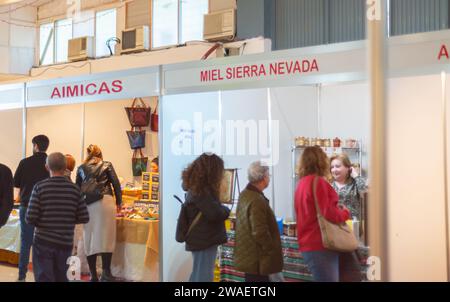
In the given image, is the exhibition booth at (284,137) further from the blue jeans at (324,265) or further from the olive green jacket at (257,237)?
the olive green jacket at (257,237)

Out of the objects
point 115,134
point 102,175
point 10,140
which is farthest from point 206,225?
point 10,140

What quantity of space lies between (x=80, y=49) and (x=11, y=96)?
3028 mm

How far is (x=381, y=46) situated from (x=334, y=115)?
369cm

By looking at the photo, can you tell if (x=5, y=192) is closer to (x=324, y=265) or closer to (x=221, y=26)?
(x=324, y=265)

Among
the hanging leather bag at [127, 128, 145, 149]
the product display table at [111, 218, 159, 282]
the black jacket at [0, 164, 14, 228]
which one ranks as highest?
the hanging leather bag at [127, 128, 145, 149]

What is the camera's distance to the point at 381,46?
2020mm

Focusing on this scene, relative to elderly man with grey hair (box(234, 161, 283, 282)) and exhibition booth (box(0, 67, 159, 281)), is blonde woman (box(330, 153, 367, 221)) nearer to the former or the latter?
elderly man with grey hair (box(234, 161, 283, 282))

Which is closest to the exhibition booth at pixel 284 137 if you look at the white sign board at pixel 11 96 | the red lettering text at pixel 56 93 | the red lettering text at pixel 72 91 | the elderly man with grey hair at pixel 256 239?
the elderly man with grey hair at pixel 256 239

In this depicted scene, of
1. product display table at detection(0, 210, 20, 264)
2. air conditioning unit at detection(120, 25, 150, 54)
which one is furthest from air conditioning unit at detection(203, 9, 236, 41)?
product display table at detection(0, 210, 20, 264)

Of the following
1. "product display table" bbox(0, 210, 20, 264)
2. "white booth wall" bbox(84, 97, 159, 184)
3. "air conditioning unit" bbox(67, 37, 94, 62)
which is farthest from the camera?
"air conditioning unit" bbox(67, 37, 94, 62)

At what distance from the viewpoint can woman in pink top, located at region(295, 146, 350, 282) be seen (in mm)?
4047

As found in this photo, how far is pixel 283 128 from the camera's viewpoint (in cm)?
540

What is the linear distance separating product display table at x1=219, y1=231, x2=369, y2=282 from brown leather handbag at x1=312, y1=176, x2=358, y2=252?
475 mm

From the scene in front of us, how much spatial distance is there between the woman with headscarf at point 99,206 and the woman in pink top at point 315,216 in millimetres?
2444
